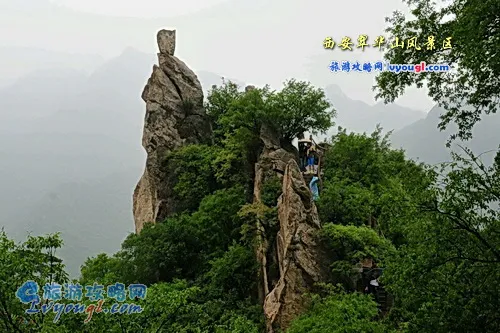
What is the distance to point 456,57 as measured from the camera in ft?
24.2

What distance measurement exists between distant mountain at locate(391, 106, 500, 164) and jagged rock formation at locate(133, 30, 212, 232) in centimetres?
3828

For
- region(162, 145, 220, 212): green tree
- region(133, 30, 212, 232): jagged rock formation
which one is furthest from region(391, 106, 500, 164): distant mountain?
region(162, 145, 220, 212): green tree

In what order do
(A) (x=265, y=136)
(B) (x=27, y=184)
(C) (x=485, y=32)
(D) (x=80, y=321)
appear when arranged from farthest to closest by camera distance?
(B) (x=27, y=184) → (A) (x=265, y=136) → (D) (x=80, y=321) → (C) (x=485, y=32)

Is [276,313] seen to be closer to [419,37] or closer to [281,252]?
[281,252]

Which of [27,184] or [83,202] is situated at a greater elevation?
[27,184]

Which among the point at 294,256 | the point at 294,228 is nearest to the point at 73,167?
the point at 294,228

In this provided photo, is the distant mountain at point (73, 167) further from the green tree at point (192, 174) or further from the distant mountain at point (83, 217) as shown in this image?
the green tree at point (192, 174)

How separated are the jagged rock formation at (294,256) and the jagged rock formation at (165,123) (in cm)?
1020

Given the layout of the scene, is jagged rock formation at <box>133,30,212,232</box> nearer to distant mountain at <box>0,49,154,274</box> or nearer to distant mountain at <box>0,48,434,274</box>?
distant mountain at <box>0,48,434,274</box>

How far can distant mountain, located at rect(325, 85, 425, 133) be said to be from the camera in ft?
437

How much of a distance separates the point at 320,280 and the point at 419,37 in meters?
7.40

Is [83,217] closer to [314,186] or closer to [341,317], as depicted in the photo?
[314,186]

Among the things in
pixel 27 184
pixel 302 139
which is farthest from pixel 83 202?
pixel 302 139

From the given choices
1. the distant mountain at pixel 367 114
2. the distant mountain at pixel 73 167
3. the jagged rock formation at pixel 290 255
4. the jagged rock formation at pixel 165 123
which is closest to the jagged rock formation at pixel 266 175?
the jagged rock formation at pixel 290 255
